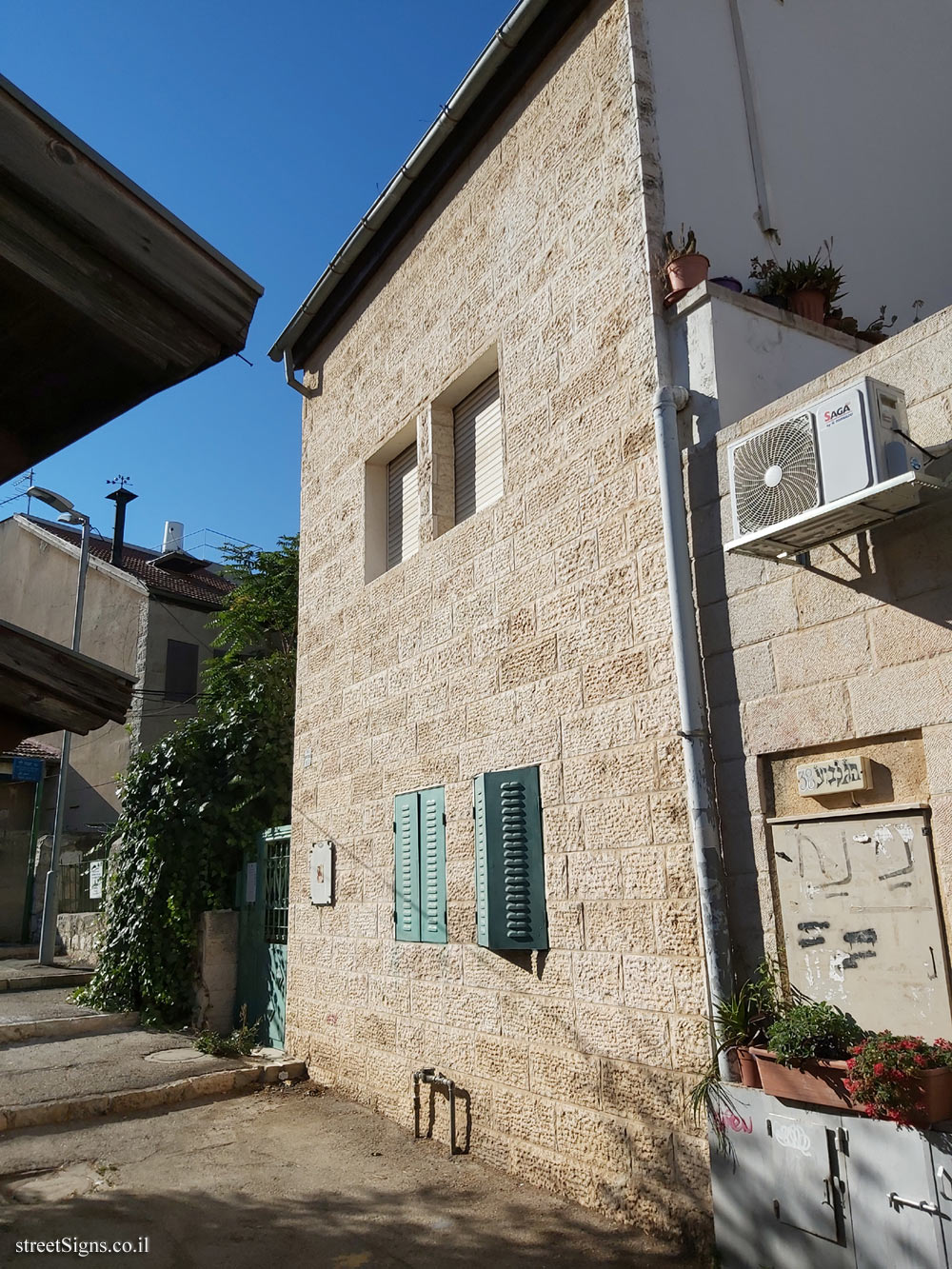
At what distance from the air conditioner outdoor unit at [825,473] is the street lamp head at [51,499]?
11730 millimetres

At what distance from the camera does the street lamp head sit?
1322 cm

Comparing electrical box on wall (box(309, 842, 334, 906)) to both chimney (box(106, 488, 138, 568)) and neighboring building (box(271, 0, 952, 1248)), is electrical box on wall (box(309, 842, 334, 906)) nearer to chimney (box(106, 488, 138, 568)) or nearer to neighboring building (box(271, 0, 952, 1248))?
neighboring building (box(271, 0, 952, 1248))

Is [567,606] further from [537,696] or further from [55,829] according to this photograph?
[55,829]

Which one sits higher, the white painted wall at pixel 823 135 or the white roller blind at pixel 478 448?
the white painted wall at pixel 823 135

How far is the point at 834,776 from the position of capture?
3799 millimetres

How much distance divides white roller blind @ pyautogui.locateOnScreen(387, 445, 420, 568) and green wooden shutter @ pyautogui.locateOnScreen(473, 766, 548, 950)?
2.60m

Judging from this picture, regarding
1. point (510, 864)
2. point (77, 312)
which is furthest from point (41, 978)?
point (77, 312)

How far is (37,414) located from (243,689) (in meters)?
9.12

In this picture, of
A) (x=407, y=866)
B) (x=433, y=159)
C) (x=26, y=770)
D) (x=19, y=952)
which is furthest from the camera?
(x=26, y=770)

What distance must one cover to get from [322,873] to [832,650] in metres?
5.17

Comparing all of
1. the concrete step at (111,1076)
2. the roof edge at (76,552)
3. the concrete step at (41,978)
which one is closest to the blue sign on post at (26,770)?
the roof edge at (76,552)

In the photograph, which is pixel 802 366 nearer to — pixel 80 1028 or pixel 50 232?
pixel 50 232

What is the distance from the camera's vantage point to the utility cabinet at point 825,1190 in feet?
10.5

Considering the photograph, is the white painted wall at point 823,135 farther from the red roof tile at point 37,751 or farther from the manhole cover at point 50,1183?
the red roof tile at point 37,751
